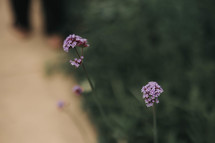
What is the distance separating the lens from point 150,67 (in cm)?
216

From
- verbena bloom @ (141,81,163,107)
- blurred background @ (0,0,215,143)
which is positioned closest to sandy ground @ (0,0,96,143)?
blurred background @ (0,0,215,143)

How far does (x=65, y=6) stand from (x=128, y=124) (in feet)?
6.55

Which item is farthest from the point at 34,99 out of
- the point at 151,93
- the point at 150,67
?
the point at 151,93

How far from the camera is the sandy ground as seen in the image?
7.38 ft

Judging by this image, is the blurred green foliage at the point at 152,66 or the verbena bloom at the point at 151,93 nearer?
the verbena bloom at the point at 151,93

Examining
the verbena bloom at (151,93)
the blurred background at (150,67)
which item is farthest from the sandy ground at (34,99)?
the verbena bloom at (151,93)

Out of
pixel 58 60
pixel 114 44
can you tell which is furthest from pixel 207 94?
pixel 58 60

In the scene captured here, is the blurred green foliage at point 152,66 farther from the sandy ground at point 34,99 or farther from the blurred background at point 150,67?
the sandy ground at point 34,99

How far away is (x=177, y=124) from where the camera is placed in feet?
5.76

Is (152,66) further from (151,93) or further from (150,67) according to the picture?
(151,93)

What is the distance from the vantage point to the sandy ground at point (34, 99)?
2.25 metres

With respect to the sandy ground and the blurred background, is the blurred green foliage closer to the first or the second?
the blurred background

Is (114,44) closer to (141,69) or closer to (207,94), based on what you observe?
(141,69)

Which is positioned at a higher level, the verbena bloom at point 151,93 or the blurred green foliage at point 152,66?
the blurred green foliage at point 152,66
